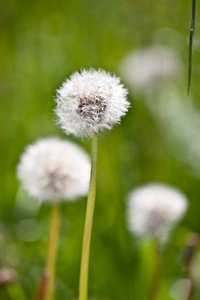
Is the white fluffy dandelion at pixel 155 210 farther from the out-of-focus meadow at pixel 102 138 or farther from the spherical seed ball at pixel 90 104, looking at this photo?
the spherical seed ball at pixel 90 104

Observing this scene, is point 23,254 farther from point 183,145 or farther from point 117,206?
point 183,145

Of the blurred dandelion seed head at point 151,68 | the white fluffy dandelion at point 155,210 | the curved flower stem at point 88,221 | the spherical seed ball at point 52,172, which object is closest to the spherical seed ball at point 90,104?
the curved flower stem at point 88,221

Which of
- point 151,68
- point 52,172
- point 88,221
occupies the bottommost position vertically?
point 88,221

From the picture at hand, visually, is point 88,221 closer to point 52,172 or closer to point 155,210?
point 52,172

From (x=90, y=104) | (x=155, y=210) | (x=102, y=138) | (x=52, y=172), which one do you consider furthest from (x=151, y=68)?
(x=90, y=104)

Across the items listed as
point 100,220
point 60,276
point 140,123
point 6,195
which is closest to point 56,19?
point 140,123
